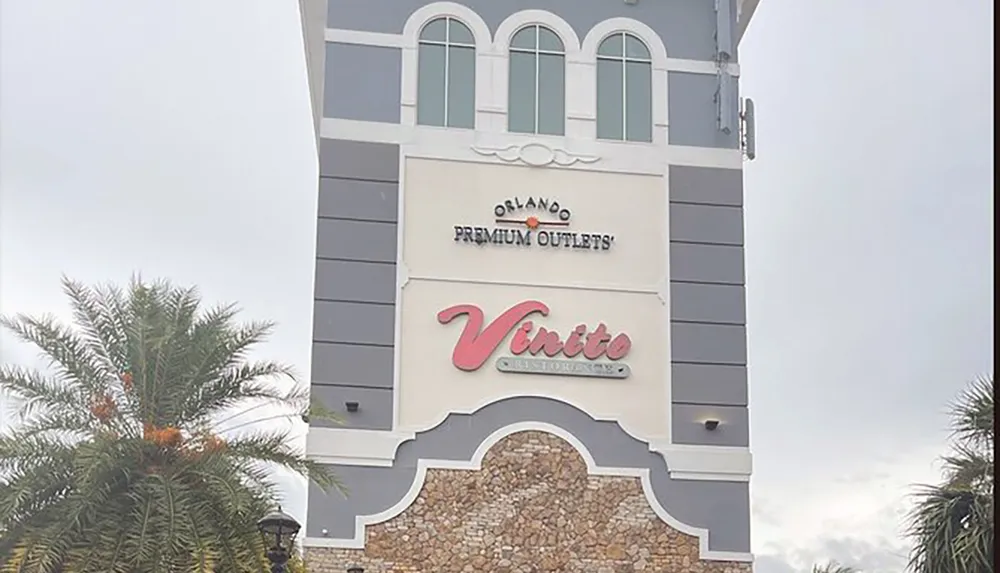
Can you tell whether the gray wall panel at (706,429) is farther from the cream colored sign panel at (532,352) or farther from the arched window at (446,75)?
the arched window at (446,75)

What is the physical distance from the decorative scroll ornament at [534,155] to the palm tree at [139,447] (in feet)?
23.1

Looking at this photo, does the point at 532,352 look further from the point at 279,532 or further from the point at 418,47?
the point at 279,532

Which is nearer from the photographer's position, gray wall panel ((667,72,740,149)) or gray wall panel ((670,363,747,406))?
gray wall panel ((670,363,747,406))

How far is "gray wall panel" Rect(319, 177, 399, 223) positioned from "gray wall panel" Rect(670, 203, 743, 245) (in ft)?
14.0

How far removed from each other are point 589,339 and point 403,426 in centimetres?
305

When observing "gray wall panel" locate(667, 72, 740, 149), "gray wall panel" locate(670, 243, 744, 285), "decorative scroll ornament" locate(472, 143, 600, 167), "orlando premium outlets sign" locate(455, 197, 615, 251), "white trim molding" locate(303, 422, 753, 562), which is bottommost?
"white trim molding" locate(303, 422, 753, 562)

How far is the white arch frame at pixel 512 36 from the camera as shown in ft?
81.4

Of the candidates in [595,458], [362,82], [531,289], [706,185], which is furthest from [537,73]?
[595,458]

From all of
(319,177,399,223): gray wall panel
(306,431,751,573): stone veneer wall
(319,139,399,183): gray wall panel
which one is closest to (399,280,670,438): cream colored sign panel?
(306,431,751,573): stone veneer wall

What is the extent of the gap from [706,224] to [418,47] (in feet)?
17.0

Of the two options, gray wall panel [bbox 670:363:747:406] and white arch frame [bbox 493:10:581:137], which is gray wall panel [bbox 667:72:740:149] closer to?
white arch frame [bbox 493:10:581:137]

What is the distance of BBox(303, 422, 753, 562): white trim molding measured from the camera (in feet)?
74.7

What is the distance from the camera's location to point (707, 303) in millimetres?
24359

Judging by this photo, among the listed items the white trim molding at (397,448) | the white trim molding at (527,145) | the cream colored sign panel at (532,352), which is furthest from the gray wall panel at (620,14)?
the white trim molding at (397,448)
